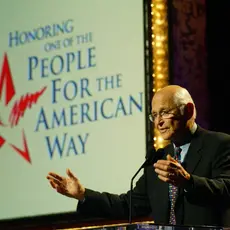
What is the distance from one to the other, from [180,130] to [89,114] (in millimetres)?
1416

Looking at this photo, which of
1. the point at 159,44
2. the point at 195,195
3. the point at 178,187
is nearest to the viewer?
the point at 195,195

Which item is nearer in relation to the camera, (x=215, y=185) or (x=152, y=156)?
(x=215, y=185)

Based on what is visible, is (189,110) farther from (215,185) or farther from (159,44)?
(159,44)

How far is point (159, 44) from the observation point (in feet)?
13.9

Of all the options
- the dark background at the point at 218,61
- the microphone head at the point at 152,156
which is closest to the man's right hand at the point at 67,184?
the microphone head at the point at 152,156

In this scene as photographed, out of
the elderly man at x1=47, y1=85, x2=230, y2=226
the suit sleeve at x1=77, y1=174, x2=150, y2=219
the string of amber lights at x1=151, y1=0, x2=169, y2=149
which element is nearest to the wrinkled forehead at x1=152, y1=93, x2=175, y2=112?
the elderly man at x1=47, y1=85, x2=230, y2=226

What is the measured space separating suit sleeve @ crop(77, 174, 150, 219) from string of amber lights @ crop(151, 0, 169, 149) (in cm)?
92

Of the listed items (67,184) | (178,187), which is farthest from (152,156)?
(67,184)

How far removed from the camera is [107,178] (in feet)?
14.1

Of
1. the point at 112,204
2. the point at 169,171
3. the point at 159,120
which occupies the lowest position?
the point at 112,204

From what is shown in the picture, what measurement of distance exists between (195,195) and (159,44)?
5.13 ft

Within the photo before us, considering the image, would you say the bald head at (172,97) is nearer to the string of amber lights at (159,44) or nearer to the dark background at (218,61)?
the string of amber lights at (159,44)

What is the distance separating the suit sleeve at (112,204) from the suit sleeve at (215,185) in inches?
14.1

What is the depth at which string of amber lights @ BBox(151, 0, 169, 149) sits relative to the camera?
420cm
